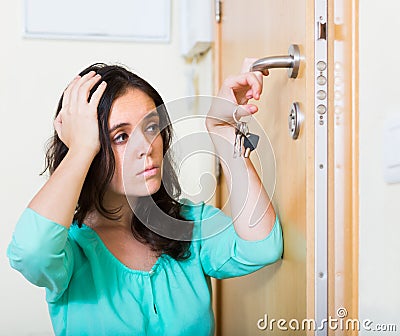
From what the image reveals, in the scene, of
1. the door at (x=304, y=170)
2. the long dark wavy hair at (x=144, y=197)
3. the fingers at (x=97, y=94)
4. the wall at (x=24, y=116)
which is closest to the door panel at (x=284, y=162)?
the door at (x=304, y=170)

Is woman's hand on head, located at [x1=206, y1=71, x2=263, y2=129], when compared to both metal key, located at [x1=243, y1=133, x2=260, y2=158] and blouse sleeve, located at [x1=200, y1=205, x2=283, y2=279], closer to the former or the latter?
metal key, located at [x1=243, y1=133, x2=260, y2=158]

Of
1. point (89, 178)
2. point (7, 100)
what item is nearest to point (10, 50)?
point (7, 100)

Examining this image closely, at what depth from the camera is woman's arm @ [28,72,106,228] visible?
98 cm

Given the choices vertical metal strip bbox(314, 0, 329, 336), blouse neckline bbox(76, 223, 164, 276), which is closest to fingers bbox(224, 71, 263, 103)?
vertical metal strip bbox(314, 0, 329, 336)

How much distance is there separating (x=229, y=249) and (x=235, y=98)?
253mm

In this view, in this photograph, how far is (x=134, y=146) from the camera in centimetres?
105

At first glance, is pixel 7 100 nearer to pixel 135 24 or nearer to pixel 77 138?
pixel 135 24

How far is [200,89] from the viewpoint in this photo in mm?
1897

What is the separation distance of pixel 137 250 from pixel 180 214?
100 mm

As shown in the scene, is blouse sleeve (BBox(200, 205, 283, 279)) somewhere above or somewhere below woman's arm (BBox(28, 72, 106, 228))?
below

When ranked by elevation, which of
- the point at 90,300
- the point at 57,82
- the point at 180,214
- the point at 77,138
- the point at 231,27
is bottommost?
the point at 90,300

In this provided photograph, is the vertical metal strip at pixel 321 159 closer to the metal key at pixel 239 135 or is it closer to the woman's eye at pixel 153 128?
the metal key at pixel 239 135

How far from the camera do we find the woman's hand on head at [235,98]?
106 cm
